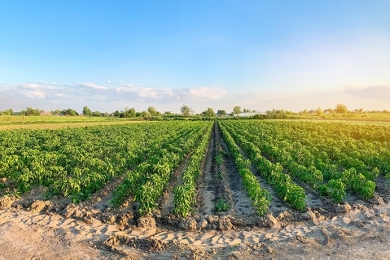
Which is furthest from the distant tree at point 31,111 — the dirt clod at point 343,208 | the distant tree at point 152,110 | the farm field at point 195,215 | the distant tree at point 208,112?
the dirt clod at point 343,208

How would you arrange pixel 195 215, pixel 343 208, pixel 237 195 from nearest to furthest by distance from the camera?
pixel 195 215 < pixel 343 208 < pixel 237 195

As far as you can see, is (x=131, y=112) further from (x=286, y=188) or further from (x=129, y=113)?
(x=286, y=188)

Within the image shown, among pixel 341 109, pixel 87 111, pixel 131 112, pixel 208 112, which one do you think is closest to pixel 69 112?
pixel 87 111

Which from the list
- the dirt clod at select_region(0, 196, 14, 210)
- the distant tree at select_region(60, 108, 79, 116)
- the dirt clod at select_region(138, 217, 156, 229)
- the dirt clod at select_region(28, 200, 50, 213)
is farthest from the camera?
the distant tree at select_region(60, 108, 79, 116)

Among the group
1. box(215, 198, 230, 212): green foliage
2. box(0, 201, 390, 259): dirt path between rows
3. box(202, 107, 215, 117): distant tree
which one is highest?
box(202, 107, 215, 117): distant tree

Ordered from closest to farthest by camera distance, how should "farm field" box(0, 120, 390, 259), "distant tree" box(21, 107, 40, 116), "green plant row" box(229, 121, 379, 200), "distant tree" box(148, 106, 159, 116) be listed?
"farm field" box(0, 120, 390, 259), "green plant row" box(229, 121, 379, 200), "distant tree" box(21, 107, 40, 116), "distant tree" box(148, 106, 159, 116)

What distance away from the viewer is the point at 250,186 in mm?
10609

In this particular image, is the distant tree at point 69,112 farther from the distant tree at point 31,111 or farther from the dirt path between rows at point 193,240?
the dirt path between rows at point 193,240

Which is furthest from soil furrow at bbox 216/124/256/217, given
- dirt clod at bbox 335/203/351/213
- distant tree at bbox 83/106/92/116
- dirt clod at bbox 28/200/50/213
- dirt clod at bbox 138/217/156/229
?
distant tree at bbox 83/106/92/116

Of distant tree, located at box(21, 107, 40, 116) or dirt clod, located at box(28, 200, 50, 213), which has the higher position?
distant tree, located at box(21, 107, 40, 116)

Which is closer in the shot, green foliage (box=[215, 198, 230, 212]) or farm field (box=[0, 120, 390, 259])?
farm field (box=[0, 120, 390, 259])

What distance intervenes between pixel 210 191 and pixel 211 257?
522cm

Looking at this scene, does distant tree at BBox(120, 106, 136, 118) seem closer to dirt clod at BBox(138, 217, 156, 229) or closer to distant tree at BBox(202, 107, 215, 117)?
distant tree at BBox(202, 107, 215, 117)

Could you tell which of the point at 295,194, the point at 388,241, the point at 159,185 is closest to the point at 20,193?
the point at 159,185
